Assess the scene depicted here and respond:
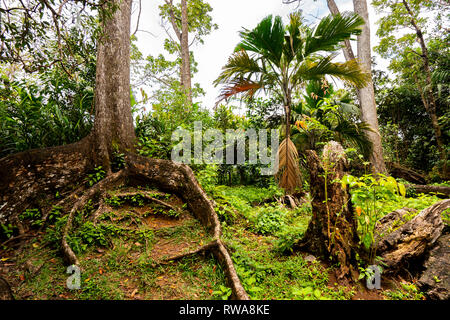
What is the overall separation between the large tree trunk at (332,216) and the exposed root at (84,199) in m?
2.40

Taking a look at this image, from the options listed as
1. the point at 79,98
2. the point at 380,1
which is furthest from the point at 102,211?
the point at 380,1

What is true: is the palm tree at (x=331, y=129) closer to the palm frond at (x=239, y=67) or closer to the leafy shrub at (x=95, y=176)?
the palm frond at (x=239, y=67)

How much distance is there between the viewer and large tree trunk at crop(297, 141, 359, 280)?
6.33 feet

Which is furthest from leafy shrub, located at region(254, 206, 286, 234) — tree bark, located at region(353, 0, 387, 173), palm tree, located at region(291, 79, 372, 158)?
tree bark, located at region(353, 0, 387, 173)

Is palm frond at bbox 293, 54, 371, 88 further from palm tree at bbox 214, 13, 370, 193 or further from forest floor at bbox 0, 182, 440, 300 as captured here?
forest floor at bbox 0, 182, 440, 300

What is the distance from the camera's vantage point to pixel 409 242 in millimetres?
2064

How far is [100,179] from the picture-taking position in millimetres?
3098

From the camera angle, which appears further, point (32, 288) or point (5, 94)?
point (5, 94)

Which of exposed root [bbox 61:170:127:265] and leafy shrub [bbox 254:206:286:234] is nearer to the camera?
exposed root [bbox 61:170:127:265]

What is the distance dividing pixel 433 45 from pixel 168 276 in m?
11.7

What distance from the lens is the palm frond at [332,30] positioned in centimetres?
389

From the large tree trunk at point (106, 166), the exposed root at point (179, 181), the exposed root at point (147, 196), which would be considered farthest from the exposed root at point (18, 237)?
the exposed root at point (179, 181)

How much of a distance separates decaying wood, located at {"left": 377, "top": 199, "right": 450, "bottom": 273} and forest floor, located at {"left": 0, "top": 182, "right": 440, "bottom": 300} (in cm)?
17
